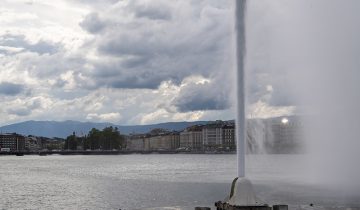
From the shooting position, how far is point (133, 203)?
4734 centimetres

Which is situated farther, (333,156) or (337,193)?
(333,156)

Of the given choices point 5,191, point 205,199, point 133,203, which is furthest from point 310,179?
point 5,191

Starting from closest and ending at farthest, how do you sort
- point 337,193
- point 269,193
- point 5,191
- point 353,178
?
point 337,193 → point 269,193 → point 353,178 → point 5,191

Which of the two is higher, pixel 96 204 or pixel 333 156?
pixel 333 156

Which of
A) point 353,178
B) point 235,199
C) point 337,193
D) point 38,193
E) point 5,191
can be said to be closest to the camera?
point 235,199

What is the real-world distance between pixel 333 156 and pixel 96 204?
23.8 metres

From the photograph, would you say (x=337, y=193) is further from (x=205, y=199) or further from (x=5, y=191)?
(x=5, y=191)

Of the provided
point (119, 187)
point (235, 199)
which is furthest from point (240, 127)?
point (119, 187)

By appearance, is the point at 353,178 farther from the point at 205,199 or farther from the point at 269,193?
the point at 205,199

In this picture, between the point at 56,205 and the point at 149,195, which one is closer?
the point at 56,205

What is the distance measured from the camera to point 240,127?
28.0 meters

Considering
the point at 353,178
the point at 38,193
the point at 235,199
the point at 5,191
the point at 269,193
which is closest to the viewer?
the point at 235,199

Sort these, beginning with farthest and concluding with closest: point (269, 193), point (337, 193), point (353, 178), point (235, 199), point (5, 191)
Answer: point (5, 191), point (353, 178), point (269, 193), point (337, 193), point (235, 199)

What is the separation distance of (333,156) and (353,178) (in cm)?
290
